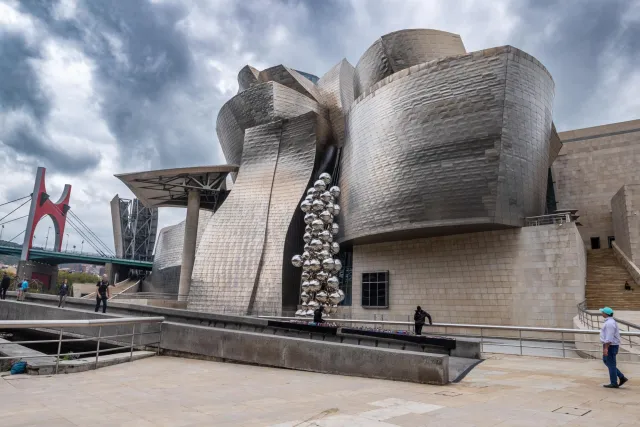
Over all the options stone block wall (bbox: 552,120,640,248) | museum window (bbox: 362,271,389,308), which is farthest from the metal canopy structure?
stone block wall (bbox: 552,120,640,248)

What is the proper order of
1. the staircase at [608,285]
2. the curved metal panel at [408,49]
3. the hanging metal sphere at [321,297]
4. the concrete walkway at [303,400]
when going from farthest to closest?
the curved metal panel at [408,49] < the hanging metal sphere at [321,297] < the staircase at [608,285] < the concrete walkway at [303,400]

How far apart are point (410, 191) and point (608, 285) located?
963 cm

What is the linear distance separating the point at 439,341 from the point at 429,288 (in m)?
11.6

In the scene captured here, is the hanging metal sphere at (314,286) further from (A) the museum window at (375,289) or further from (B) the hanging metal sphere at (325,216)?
(A) the museum window at (375,289)

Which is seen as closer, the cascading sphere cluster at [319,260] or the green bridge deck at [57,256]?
the cascading sphere cluster at [319,260]

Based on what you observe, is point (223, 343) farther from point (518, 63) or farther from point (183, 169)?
point (183, 169)

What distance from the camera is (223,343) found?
898cm

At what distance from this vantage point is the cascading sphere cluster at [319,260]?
62.8ft

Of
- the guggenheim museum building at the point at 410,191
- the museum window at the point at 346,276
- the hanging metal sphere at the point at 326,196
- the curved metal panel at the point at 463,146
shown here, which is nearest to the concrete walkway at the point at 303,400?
the guggenheim museum building at the point at 410,191

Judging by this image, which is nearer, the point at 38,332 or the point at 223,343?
the point at 223,343

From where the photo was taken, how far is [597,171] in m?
28.5

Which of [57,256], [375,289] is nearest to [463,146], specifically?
[375,289]

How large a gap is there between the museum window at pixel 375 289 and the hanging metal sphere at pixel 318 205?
16.7 ft

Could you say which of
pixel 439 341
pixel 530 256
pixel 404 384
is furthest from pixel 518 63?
pixel 404 384
